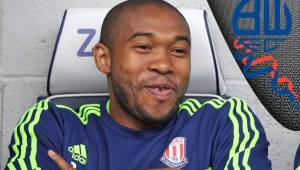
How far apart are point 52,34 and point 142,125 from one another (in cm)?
73

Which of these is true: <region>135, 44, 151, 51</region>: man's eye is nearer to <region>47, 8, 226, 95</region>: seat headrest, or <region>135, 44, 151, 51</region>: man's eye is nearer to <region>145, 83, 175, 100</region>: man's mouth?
<region>145, 83, 175, 100</region>: man's mouth

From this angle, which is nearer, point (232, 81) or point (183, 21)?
point (183, 21)

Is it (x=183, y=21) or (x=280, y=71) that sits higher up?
(x=183, y=21)

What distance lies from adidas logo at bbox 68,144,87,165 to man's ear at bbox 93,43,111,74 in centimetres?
20

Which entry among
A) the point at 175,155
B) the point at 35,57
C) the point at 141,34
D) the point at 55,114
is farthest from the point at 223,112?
the point at 35,57

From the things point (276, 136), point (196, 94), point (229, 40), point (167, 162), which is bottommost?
point (276, 136)

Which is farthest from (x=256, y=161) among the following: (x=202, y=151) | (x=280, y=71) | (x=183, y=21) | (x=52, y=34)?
(x=52, y=34)

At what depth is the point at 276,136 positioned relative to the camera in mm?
1787

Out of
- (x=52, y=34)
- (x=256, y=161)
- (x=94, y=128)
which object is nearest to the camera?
(x=256, y=161)

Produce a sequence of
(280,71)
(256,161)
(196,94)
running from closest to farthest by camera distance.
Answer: (256,161) < (196,94) < (280,71)

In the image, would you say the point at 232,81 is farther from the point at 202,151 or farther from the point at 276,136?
the point at 202,151

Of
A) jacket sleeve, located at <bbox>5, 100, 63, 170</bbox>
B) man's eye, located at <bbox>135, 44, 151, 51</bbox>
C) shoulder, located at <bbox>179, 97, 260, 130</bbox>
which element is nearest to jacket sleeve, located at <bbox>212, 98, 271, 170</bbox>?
shoulder, located at <bbox>179, 97, 260, 130</bbox>

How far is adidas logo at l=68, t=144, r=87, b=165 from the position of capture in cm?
109

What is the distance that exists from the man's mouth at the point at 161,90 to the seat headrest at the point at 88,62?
0.82ft
